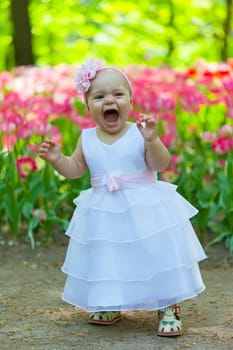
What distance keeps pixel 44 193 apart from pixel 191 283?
1869 millimetres

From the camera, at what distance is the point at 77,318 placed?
3406 millimetres

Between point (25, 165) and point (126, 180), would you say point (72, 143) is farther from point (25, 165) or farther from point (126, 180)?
point (126, 180)

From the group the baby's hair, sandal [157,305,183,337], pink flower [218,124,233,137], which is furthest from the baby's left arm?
pink flower [218,124,233,137]

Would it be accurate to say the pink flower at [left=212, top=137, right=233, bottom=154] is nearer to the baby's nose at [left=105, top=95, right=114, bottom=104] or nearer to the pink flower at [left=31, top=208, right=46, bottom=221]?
the pink flower at [left=31, top=208, right=46, bottom=221]

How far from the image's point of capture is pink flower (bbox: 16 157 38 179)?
4566 millimetres

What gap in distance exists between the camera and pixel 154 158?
302 cm

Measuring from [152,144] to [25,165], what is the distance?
1.74 metres

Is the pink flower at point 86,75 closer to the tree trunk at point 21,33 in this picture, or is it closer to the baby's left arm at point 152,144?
the baby's left arm at point 152,144

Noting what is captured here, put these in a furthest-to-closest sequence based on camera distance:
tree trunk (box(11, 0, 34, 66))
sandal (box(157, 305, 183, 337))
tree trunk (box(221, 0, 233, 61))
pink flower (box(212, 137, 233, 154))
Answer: tree trunk (box(221, 0, 233, 61)) < tree trunk (box(11, 0, 34, 66)) < pink flower (box(212, 137, 233, 154)) < sandal (box(157, 305, 183, 337))

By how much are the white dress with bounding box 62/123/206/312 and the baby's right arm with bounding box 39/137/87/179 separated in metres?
0.08

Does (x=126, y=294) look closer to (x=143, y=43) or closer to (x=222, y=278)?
(x=222, y=278)

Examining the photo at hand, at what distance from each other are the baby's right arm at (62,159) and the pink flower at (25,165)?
4.39 feet

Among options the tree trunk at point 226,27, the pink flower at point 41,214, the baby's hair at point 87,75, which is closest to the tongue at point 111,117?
the baby's hair at point 87,75

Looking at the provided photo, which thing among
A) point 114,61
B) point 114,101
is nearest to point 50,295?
point 114,101
